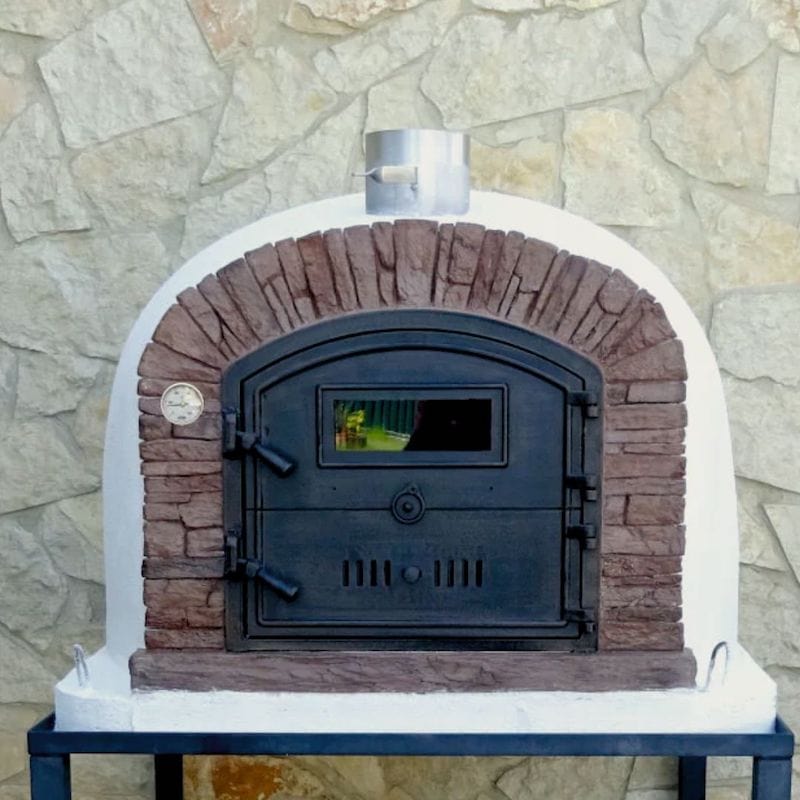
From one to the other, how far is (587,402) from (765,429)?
31.6 inches

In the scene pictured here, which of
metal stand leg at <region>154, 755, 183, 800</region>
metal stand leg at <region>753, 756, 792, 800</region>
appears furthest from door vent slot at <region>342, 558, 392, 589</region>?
metal stand leg at <region>154, 755, 183, 800</region>

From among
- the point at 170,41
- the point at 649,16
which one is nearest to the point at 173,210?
the point at 170,41

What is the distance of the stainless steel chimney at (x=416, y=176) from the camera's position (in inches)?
68.6

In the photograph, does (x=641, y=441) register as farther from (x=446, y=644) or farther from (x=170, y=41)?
(x=170, y=41)

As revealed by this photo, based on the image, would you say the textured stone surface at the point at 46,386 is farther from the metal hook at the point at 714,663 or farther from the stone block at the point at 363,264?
the metal hook at the point at 714,663

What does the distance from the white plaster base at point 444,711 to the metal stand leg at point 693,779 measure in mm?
636

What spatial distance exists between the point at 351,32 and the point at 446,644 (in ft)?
4.36

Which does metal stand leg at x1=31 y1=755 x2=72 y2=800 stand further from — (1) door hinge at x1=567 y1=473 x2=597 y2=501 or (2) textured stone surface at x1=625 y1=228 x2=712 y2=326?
(2) textured stone surface at x1=625 y1=228 x2=712 y2=326

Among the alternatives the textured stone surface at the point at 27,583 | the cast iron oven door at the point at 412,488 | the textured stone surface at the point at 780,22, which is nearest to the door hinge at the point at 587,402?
the cast iron oven door at the point at 412,488

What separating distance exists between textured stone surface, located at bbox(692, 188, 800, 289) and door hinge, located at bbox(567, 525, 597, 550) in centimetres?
85

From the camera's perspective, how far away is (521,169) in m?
2.34

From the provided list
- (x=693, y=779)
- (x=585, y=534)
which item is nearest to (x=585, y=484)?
Answer: (x=585, y=534)

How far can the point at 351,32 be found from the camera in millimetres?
2346

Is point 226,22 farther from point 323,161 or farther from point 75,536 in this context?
point 75,536
